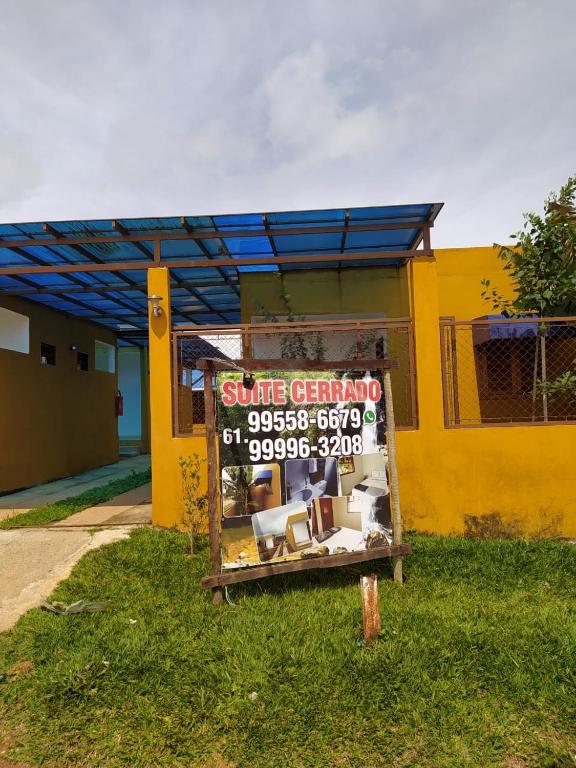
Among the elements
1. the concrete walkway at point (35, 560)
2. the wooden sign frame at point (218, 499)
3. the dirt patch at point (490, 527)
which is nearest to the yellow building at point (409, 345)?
A: the dirt patch at point (490, 527)

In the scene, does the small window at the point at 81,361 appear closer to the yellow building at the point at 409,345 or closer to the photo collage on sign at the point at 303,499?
the yellow building at the point at 409,345

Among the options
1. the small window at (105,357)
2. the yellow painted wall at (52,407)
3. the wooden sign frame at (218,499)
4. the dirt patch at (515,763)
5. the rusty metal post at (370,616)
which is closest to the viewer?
the dirt patch at (515,763)

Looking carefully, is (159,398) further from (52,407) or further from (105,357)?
(105,357)

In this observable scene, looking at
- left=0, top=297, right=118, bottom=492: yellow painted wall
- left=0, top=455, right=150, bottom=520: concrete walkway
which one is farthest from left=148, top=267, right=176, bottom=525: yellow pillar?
left=0, top=297, right=118, bottom=492: yellow painted wall

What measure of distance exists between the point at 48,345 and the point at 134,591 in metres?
8.08

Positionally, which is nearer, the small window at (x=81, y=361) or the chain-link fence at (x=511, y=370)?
the chain-link fence at (x=511, y=370)

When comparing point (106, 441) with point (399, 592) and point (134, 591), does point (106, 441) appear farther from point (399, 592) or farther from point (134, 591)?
point (399, 592)

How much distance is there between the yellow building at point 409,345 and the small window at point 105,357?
514 centimetres

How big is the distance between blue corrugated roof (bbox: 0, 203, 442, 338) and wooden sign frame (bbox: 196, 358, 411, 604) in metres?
2.46

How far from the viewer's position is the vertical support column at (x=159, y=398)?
5770 millimetres

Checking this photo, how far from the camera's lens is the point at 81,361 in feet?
40.5

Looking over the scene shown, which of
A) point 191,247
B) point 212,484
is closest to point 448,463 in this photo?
point 212,484

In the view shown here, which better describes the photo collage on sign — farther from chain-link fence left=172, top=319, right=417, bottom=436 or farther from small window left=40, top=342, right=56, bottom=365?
small window left=40, top=342, right=56, bottom=365

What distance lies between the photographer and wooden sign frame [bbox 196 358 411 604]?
12.4 feet
